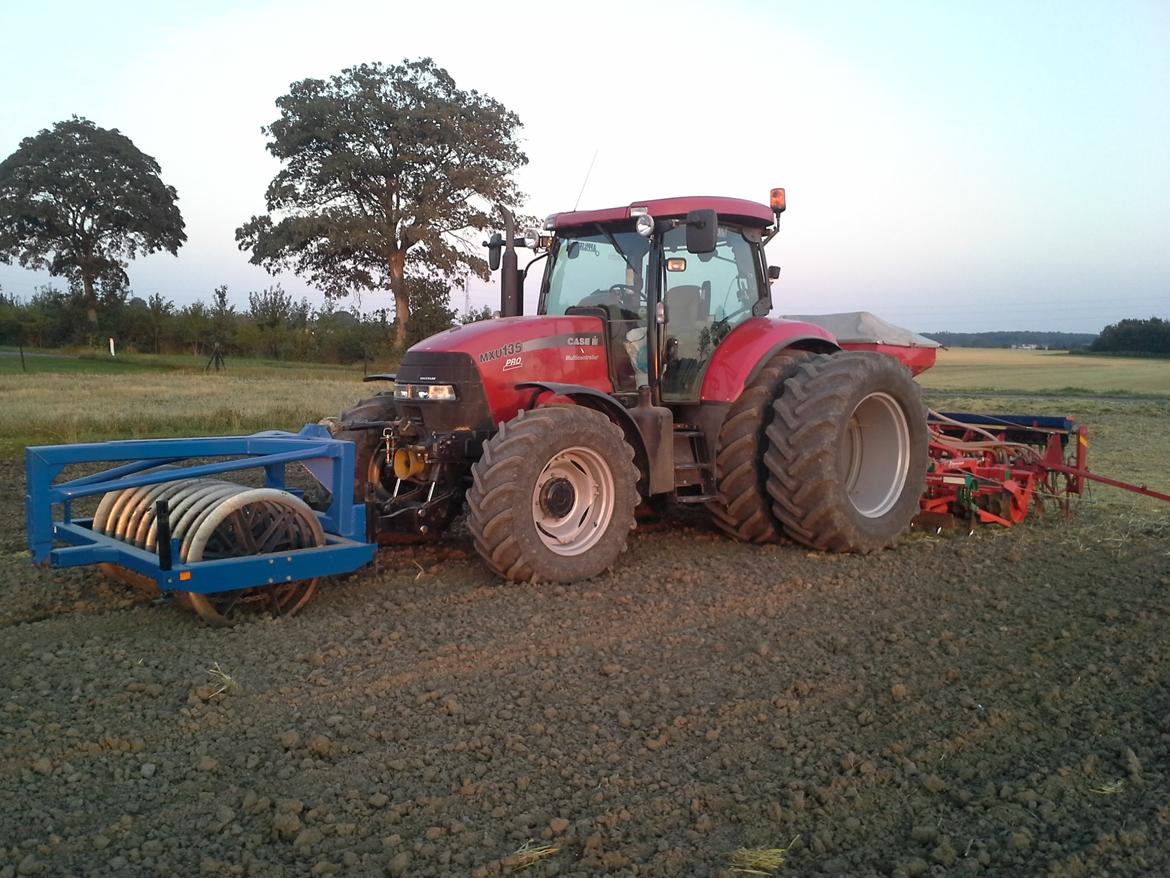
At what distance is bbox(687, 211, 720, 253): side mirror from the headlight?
1.65 metres

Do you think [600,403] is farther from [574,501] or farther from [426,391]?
[426,391]

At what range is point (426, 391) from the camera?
592 centimetres

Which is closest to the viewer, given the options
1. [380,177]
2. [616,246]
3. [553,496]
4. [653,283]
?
[553,496]

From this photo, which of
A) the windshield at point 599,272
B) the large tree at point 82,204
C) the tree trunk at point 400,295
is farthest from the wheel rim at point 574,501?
the large tree at point 82,204

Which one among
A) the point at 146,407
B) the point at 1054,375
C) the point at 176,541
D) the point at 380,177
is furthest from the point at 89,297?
the point at 176,541

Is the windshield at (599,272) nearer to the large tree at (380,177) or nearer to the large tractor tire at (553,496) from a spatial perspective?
the large tractor tire at (553,496)

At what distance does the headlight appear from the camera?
584 centimetres

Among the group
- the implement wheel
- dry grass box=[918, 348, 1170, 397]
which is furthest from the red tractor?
dry grass box=[918, 348, 1170, 397]

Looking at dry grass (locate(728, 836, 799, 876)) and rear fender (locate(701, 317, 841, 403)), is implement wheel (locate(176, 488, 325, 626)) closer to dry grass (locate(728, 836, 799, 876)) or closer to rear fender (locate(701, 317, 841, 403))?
rear fender (locate(701, 317, 841, 403))

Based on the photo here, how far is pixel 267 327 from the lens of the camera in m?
44.7

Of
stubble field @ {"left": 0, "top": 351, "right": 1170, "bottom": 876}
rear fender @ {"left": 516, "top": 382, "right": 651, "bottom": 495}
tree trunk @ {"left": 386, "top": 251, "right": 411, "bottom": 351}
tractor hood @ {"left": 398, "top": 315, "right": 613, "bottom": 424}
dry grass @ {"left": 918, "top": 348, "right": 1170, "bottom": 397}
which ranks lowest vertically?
stubble field @ {"left": 0, "top": 351, "right": 1170, "bottom": 876}

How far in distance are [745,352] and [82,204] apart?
46093 millimetres

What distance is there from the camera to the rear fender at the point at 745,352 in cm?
657

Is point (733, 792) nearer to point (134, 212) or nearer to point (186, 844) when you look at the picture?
point (186, 844)
